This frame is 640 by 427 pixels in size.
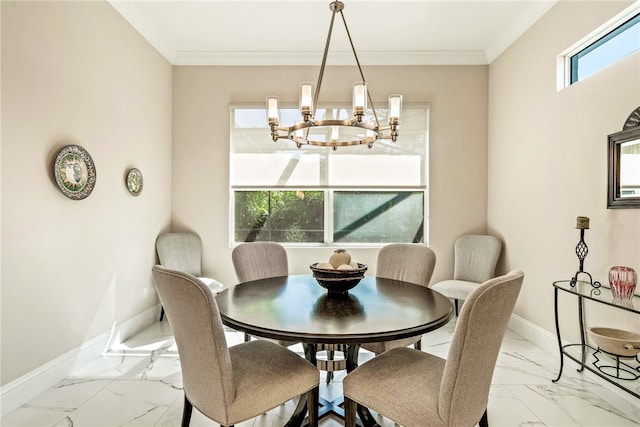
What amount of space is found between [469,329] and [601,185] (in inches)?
77.4

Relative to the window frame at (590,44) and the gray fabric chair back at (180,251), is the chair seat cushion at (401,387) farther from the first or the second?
the gray fabric chair back at (180,251)

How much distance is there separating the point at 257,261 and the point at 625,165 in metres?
2.61

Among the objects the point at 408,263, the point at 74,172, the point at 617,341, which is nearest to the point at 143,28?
the point at 74,172

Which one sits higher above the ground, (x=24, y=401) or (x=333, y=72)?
(x=333, y=72)

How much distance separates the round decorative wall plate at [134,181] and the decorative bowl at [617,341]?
371 cm

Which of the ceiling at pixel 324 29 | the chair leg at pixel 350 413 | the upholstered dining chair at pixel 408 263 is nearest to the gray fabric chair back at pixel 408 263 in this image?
the upholstered dining chair at pixel 408 263

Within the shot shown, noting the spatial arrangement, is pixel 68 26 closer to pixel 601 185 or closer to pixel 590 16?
pixel 590 16

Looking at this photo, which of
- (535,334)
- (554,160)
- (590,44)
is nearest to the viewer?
(590,44)

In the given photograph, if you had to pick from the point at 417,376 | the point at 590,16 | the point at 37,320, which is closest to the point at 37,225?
the point at 37,320

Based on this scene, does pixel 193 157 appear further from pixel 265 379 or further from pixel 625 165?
pixel 625 165

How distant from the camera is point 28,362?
7.14ft

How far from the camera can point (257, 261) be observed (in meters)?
2.76

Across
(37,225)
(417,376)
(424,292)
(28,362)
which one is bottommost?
(28,362)

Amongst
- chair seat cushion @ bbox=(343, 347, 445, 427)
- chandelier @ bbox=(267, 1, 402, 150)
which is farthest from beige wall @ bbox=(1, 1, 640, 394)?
chair seat cushion @ bbox=(343, 347, 445, 427)
